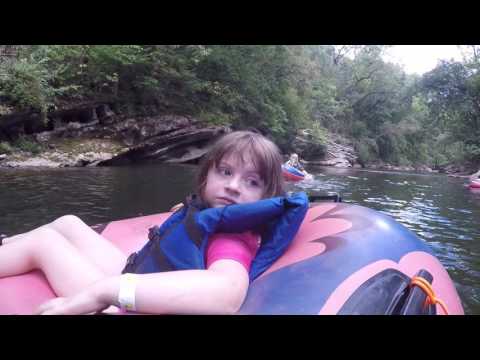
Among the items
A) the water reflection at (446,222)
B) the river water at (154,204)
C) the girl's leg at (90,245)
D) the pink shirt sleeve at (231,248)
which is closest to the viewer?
the pink shirt sleeve at (231,248)

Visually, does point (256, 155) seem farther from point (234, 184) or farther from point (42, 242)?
point (42, 242)

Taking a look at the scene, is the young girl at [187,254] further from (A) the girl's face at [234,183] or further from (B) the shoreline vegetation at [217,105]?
(B) the shoreline vegetation at [217,105]

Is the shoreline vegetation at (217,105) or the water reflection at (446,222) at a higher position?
the shoreline vegetation at (217,105)

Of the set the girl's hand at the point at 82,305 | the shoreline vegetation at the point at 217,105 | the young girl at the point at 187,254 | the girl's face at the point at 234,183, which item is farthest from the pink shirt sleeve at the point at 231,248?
the shoreline vegetation at the point at 217,105

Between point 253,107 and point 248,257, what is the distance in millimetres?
14251

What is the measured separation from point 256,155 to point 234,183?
0.11m

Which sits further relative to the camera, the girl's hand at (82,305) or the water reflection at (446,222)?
the water reflection at (446,222)

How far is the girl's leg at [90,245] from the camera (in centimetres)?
142

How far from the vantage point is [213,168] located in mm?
1238

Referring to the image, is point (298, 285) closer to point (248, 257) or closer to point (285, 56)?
point (248, 257)

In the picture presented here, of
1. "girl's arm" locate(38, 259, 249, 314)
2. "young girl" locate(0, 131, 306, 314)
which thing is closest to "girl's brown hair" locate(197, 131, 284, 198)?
"young girl" locate(0, 131, 306, 314)

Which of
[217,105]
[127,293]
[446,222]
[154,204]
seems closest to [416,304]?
[127,293]

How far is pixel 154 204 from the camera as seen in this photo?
16.2ft

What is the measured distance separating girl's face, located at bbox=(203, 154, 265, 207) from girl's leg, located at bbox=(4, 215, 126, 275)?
49cm
